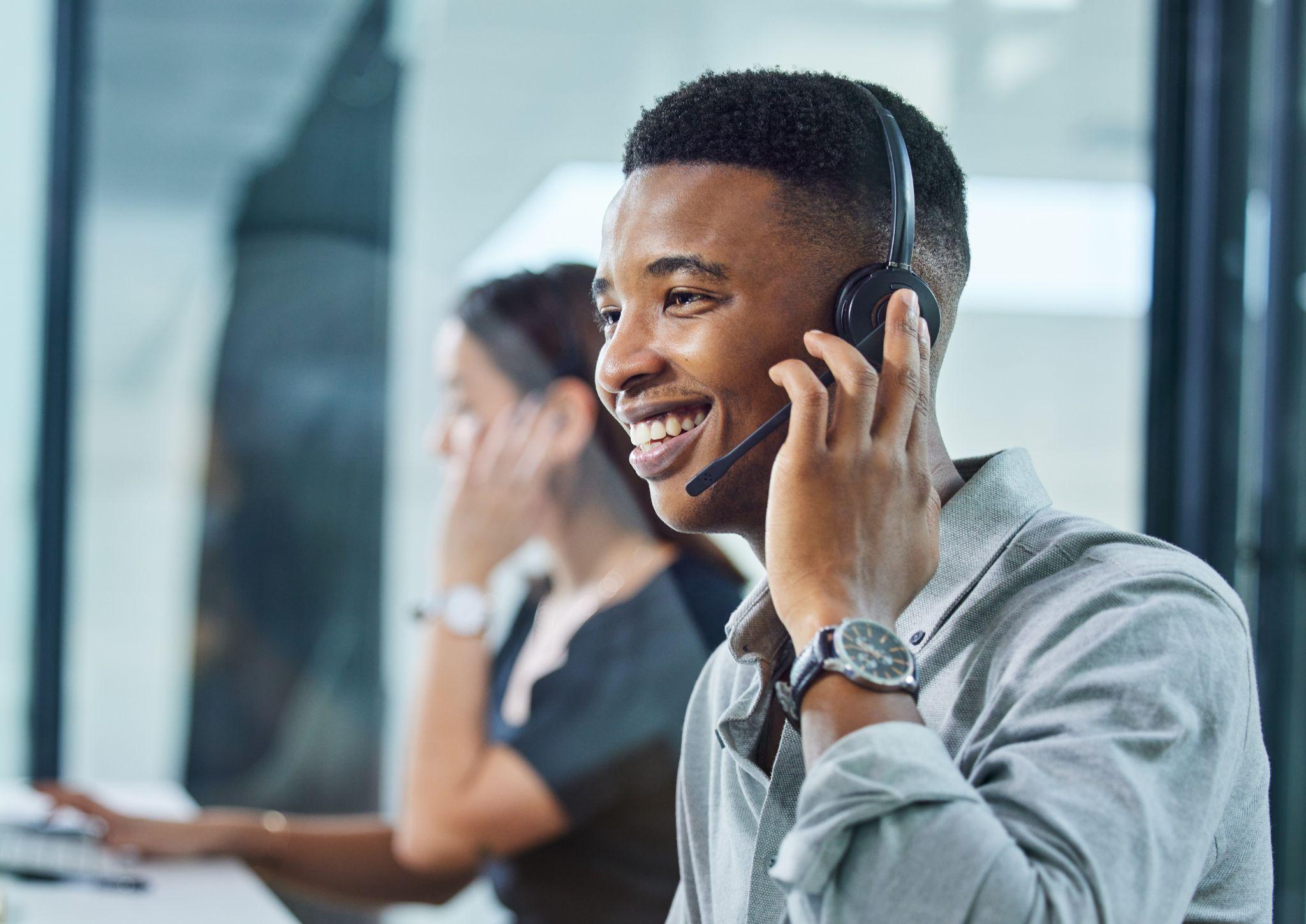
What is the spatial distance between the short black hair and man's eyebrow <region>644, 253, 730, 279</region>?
0.20 feet

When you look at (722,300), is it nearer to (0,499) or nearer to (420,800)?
(420,800)

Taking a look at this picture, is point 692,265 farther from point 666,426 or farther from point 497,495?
point 497,495

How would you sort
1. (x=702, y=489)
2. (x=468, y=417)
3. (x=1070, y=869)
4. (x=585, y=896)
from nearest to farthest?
1. (x=1070, y=869)
2. (x=702, y=489)
3. (x=585, y=896)
4. (x=468, y=417)

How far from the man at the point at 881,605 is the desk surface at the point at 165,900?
77 centimetres

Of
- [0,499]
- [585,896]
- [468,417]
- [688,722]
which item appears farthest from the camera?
[0,499]

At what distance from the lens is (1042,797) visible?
0.57 meters

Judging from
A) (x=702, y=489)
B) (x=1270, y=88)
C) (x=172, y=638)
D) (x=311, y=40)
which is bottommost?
(x=172, y=638)

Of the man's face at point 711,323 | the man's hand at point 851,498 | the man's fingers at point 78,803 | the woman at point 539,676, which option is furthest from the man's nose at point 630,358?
the man's fingers at point 78,803

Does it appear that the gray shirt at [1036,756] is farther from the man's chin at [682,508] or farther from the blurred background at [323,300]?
→ the blurred background at [323,300]

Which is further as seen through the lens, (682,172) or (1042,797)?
(682,172)

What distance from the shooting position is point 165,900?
4.91 feet

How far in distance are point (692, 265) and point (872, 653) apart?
27 cm

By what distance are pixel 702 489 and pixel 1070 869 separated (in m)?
0.30

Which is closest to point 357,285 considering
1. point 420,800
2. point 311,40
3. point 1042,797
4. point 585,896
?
point 311,40
